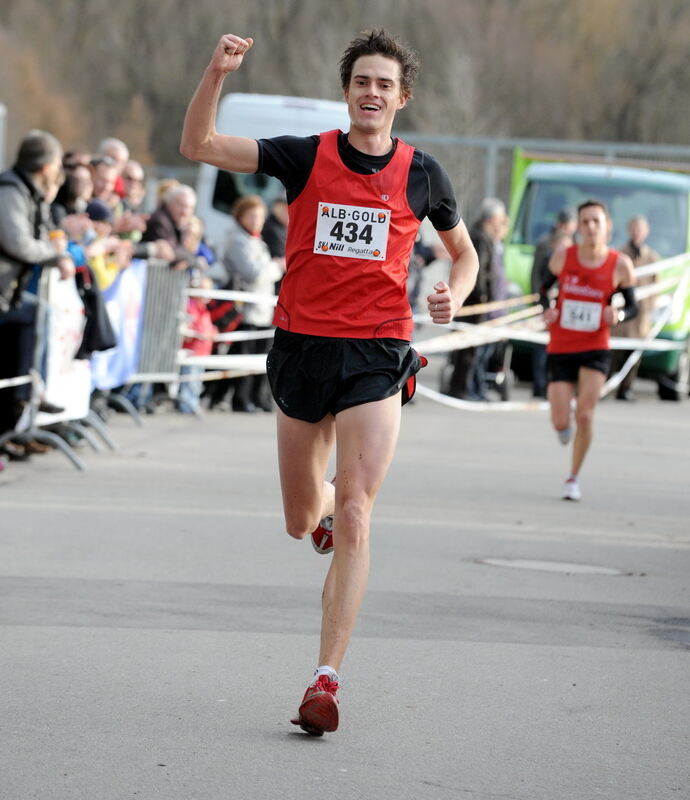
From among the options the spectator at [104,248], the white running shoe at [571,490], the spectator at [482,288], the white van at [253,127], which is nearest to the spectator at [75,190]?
the spectator at [104,248]

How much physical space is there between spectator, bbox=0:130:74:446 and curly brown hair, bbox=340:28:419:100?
18.1ft

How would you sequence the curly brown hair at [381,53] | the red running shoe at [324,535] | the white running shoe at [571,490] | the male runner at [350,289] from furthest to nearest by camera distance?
the white running shoe at [571,490], the red running shoe at [324,535], the curly brown hair at [381,53], the male runner at [350,289]

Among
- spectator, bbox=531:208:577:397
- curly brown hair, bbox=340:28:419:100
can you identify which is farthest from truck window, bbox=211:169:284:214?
curly brown hair, bbox=340:28:419:100

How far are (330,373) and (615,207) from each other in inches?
711

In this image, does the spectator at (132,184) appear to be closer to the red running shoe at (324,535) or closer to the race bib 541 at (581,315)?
the race bib 541 at (581,315)

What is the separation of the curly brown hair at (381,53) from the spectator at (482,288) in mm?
13376

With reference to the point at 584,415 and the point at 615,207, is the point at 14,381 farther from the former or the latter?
the point at 615,207

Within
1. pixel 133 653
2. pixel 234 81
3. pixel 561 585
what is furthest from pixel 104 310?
pixel 234 81

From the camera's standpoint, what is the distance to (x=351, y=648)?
21.8 ft

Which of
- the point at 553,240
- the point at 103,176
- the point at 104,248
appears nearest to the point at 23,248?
the point at 104,248

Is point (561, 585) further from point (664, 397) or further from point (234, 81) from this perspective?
point (234, 81)

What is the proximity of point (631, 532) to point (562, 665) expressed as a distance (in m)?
3.87

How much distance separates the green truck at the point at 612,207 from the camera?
73.4 ft

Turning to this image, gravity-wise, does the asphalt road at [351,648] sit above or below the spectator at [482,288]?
below
